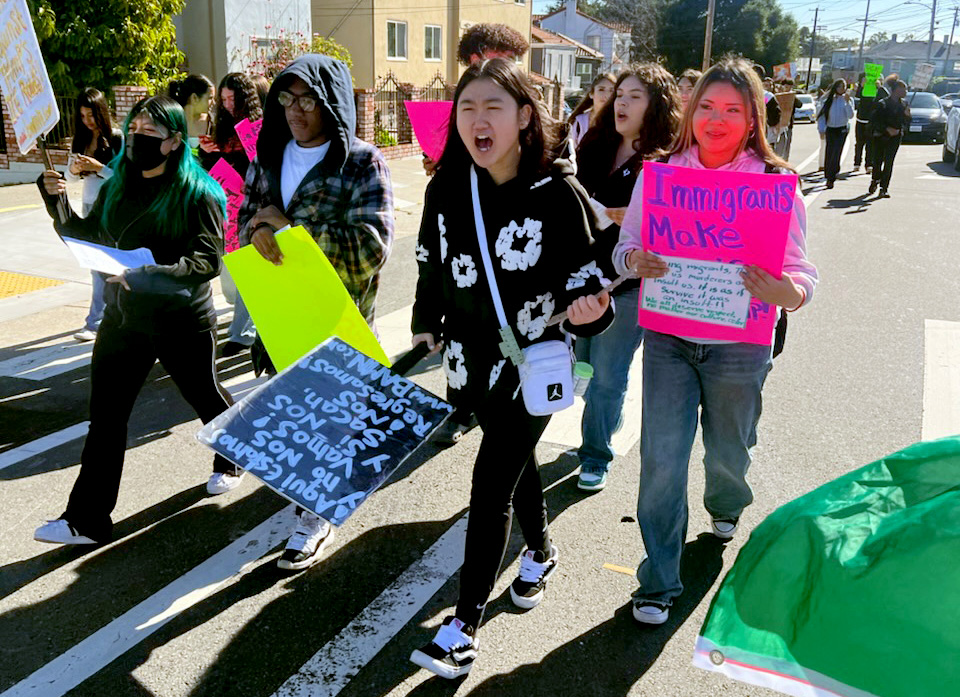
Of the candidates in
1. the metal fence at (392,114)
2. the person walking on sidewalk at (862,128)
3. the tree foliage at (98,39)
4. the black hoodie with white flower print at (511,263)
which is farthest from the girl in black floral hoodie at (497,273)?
the metal fence at (392,114)

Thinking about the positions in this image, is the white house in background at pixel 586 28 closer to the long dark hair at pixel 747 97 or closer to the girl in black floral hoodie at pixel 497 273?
the long dark hair at pixel 747 97

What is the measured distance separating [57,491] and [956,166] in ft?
73.3

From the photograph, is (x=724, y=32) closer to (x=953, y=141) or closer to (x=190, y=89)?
(x=953, y=141)

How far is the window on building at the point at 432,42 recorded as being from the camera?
32.6 m

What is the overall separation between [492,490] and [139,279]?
1779 millimetres

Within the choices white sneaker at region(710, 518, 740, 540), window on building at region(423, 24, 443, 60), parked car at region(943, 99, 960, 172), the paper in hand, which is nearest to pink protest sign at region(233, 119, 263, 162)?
the paper in hand

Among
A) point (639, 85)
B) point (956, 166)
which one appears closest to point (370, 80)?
point (956, 166)

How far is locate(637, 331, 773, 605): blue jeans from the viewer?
318 centimetres

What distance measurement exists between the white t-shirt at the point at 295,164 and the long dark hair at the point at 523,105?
96 cm

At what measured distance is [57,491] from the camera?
14.2ft

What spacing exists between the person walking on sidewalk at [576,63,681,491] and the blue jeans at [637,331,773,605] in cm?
89

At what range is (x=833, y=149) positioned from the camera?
1659 cm

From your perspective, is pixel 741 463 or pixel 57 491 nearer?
pixel 741 463

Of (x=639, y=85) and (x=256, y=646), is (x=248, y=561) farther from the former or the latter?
(x=639, y=85)
